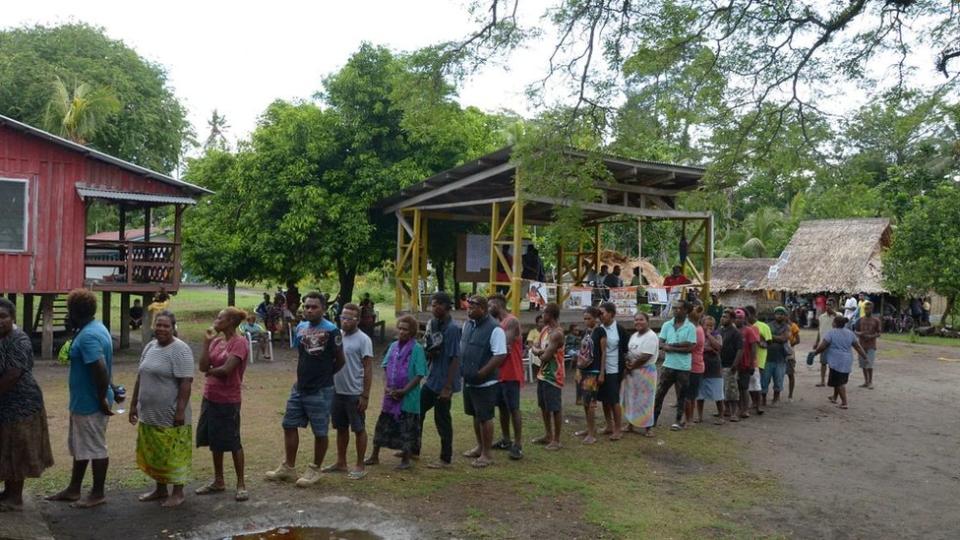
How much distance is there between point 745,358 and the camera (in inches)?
432

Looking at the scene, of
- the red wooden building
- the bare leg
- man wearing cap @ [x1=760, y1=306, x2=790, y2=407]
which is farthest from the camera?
the red wooden building

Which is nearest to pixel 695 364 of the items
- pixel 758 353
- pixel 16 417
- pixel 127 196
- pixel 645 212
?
pixel 758 353

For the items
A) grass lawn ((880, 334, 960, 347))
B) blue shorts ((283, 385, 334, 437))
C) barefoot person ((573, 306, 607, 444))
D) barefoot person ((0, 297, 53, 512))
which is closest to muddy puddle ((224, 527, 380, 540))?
blue shorts ((283, 385, 334, 437))

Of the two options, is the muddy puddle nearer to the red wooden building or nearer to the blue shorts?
the blue shorts

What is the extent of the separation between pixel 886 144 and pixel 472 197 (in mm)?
8690

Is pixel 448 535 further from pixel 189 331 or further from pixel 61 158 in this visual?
pixel 189 331

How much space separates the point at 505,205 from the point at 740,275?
19.5 metres

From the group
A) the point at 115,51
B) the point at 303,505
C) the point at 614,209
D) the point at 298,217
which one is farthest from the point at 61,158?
the point at 115,51

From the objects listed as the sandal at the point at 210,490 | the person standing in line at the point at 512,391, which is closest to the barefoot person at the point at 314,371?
the sandal at the point at 210,490

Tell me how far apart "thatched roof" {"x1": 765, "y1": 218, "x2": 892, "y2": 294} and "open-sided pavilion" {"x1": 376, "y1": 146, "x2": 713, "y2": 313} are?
1440 cm

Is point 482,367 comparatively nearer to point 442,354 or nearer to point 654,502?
point 442,354

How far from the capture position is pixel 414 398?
723cm

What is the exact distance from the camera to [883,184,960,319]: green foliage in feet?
84.1

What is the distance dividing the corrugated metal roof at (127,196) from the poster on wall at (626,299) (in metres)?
8.92
